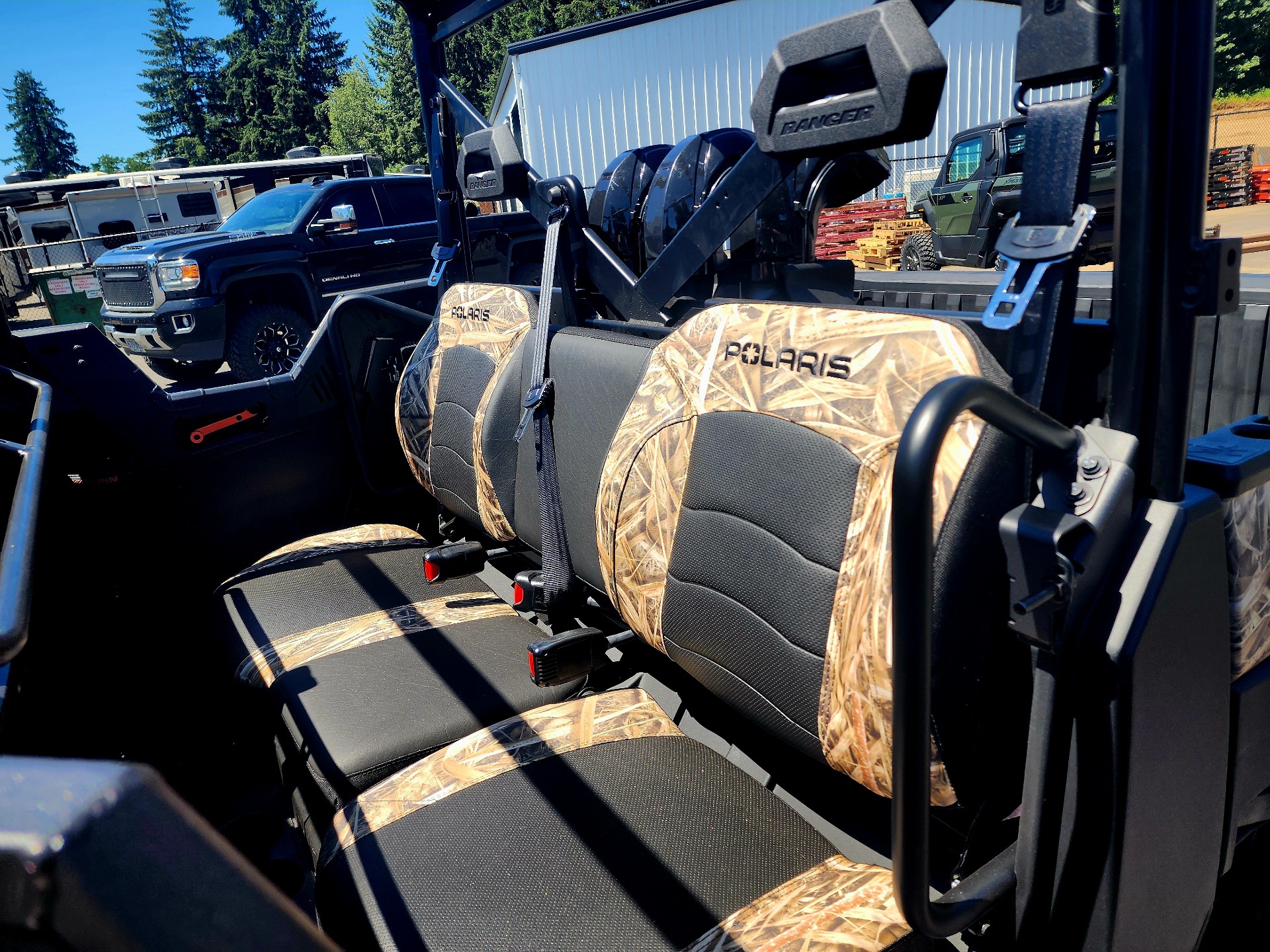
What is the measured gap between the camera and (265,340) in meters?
7.30

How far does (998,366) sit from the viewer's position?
39.4 inches

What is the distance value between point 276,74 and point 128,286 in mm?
49417

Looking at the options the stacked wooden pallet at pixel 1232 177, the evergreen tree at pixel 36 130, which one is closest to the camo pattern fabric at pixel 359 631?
the stacked wooden pallet at pixel 1232 177

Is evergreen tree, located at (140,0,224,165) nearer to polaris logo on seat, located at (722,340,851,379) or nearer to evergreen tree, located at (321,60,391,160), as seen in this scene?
evergreen tree, located at (321,60,391,160)

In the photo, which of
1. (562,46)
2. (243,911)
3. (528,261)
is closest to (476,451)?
(243,911)

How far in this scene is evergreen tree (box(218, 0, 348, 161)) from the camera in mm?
47906

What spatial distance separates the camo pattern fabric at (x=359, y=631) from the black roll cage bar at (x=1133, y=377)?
4.30 ft

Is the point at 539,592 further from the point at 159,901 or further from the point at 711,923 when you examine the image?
the point at 159,901

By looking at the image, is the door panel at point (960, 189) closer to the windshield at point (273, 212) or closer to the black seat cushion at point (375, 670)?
the windshield at point (273, 212)

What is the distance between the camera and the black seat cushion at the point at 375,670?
1.55 metres

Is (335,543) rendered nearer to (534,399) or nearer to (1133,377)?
(534,399)

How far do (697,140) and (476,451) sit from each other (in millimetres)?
901

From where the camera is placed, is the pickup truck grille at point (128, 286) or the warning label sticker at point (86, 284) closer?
the pickup truck grille at point (128, 286)

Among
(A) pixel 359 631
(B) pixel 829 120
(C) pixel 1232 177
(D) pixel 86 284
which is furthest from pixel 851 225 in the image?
(B) pixel 829 120
